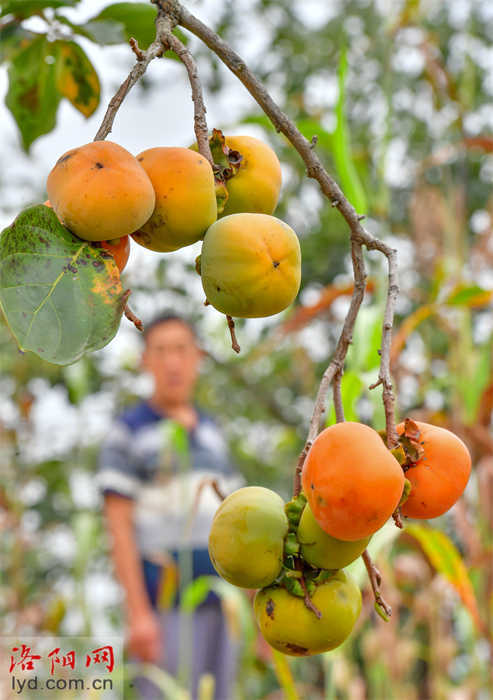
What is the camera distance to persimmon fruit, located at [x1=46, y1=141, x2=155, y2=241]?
1.36 feet

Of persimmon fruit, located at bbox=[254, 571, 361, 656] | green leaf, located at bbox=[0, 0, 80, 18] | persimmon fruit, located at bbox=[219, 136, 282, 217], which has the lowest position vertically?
persimmon fruit, located at bbox=[254, 571, 361, 656]

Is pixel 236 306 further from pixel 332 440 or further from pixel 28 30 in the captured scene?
pixel 28 30

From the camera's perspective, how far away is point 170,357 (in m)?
2.46

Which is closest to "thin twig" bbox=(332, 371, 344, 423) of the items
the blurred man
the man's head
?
the blurred man

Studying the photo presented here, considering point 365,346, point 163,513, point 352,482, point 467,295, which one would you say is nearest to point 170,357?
point 163,513

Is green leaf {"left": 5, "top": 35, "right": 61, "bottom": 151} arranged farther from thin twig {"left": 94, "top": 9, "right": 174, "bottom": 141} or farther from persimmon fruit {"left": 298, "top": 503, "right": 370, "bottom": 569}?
persimmon fruit {"left": 298, "top": 503, "right": 370, "bottom": 569}

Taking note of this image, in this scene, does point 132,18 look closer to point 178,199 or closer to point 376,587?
point 178,199

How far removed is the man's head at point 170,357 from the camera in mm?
2457

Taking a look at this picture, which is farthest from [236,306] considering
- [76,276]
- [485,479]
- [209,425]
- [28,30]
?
[209,425]

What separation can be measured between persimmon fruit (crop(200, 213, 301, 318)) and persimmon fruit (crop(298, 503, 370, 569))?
0.39 ft

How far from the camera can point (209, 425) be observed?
102 inches

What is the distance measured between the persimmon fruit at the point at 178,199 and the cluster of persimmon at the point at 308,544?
14 cm

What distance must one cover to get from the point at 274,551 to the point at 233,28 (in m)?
3.62

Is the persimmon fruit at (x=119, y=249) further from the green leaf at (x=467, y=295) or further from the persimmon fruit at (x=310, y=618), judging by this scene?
the green leaf at (x=467, y=295)
